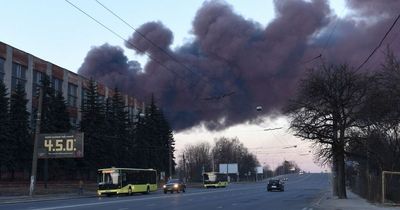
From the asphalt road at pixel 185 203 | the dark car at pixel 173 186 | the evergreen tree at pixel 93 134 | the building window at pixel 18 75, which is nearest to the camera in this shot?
the asphalt road at pixel 185 203

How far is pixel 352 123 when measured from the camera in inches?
1484

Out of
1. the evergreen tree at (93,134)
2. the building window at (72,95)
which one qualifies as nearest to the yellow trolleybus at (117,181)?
the evergreen tree at (93,134)

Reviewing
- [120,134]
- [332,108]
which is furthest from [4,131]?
[332,108]

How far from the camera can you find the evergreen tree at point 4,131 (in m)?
54.0

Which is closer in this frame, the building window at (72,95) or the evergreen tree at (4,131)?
the evergreen tree at (4,131)

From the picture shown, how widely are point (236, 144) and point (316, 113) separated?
157 m

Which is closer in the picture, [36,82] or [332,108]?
[332,108]

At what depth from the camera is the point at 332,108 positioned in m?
37.9

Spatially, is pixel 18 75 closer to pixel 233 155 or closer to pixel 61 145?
pixel 61 145

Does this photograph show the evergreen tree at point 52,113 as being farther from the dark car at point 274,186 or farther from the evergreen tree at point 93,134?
the dark car at point 274,186

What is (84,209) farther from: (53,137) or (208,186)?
(208,186)

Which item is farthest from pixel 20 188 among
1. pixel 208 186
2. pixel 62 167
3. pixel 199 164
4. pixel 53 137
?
pixel 199 164

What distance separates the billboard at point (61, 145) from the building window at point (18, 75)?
11549mm

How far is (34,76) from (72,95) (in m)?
11.8
